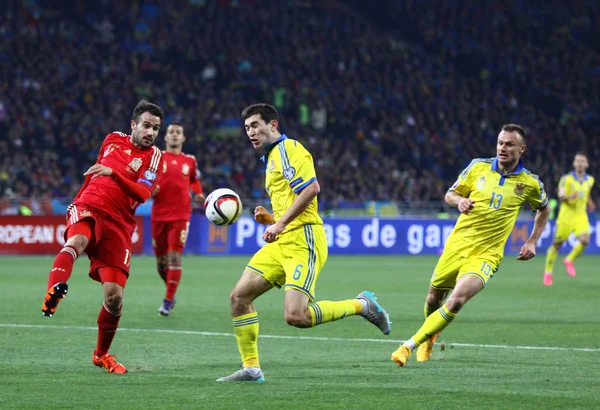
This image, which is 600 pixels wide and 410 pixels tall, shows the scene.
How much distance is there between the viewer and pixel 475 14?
42.2m

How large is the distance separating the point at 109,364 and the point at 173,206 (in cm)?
554

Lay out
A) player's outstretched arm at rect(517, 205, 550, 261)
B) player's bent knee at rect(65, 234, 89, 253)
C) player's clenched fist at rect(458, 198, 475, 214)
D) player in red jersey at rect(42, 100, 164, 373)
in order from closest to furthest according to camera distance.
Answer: player's bent knee at rect(65, 234, 89, 253), player in red jersey at rect(42, 100, 164, 373), player's clenched fist at rect(458, 198, 475, 214), player's outstretched arm at rect(517, 205, 550, 261)

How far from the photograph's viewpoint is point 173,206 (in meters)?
13.3

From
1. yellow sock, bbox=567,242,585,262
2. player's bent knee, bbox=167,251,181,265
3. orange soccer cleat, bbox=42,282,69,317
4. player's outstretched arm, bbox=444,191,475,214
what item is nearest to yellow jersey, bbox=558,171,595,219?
yellow sock, bbox=567,242,585,262

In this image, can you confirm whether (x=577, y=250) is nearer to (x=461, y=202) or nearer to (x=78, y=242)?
(x=461, y=202)

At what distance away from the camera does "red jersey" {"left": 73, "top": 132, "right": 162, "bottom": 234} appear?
8.05 metres

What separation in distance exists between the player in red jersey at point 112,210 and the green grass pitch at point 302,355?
45cm

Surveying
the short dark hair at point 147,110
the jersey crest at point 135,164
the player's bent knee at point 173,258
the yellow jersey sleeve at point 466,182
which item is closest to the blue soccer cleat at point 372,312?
the yellow jersey sleeve at point 466,182

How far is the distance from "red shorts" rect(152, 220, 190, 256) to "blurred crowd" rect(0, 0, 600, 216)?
583 inches

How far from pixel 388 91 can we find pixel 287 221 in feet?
99.8

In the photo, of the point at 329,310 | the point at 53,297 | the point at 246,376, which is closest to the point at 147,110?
the point at 53,297

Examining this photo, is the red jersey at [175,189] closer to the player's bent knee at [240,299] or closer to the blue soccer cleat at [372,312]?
the blue soccer cleat at [372,312]

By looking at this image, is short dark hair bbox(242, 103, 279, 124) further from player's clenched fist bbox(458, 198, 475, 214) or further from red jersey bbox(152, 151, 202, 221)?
red jersey bbox(152, 151, 202, 221)

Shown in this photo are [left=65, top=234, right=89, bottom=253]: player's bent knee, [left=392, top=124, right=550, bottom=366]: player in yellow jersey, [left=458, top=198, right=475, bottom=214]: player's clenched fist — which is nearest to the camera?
[left=65, top=234, right=89, bottom=253]: player's bent knee
